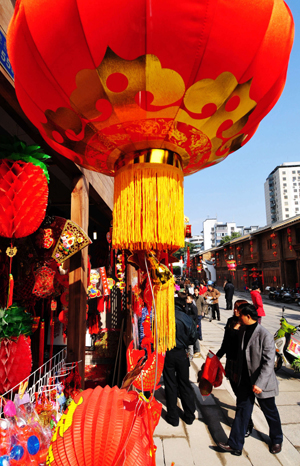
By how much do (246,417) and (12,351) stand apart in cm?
261

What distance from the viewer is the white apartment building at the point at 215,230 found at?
9300 cm

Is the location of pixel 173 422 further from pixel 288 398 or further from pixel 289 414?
pixel 288 398

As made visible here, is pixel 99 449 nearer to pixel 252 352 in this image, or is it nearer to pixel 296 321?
pixel 252 352

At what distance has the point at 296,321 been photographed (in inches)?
425

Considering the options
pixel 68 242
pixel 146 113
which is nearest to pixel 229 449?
pixel 68 242

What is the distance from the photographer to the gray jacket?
9.46ft

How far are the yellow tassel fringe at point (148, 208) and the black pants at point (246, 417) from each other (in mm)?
2562

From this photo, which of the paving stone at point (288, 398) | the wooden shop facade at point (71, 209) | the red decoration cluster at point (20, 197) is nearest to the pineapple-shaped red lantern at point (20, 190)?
the red decoration cluster at point (20, 197)

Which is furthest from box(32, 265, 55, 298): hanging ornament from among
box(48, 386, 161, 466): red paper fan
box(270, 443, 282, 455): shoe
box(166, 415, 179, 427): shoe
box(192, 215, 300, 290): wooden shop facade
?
box(192, 215, 300, 290): wooden shop facade

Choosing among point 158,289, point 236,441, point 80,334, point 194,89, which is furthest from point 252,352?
point 194,89

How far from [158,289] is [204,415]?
3.46m

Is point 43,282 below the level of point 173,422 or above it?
above

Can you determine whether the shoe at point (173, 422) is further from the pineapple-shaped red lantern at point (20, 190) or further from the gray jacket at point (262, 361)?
the pineapple-shaped red lantern at point (20, 190)

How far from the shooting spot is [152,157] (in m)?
1.39
